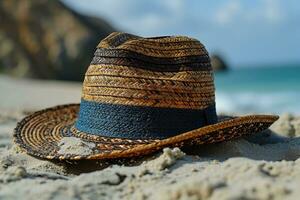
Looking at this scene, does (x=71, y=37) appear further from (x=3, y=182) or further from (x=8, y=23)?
(x=3, y=182)

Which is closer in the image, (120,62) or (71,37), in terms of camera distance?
(120,62)

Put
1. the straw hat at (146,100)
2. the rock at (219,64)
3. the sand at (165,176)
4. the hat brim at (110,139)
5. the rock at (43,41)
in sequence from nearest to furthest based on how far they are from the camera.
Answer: the sand at (165,176), the hat brim at (110,139), the straw hat at (146,100), the rock at (43,41), the rock at (219,64)

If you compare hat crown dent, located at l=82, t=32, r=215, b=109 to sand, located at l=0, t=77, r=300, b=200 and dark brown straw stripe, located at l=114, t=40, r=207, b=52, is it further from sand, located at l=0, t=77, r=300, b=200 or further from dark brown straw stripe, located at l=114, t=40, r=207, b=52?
sand, located at l=0, t=77, r=300, b=200

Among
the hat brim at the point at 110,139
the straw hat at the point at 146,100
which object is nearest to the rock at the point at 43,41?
the hat brim at the point at 110,139

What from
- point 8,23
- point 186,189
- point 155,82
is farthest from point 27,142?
point 8,23

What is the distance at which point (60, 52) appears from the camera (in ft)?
93.6

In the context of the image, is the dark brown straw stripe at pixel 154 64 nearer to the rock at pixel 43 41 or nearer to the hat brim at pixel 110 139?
the hat brim at pixel 110 139

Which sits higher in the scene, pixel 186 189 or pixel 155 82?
pixel 155 82

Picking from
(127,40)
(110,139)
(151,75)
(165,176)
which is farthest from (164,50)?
(165,176)

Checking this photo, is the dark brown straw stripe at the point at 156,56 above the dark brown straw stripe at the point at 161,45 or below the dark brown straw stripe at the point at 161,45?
below

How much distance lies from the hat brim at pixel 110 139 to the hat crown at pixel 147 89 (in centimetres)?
10

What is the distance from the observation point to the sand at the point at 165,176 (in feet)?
7.23

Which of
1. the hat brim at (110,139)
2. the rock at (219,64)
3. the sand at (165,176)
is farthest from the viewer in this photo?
the rock at (219,64)

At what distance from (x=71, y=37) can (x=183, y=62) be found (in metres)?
26.5
